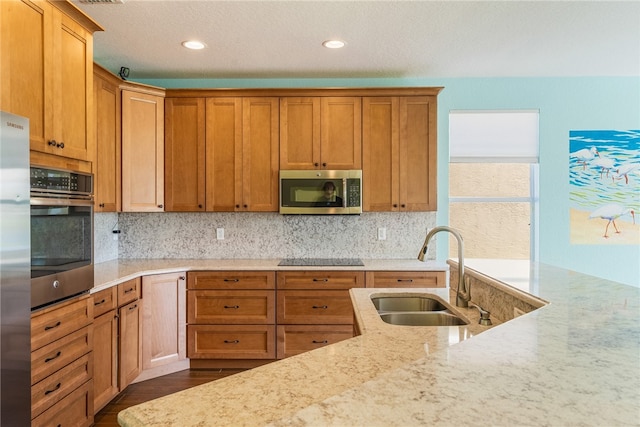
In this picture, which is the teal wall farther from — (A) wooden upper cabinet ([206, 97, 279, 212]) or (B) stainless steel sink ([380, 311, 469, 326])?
(B) stainless steel sink ([380, 311, 469, 326])

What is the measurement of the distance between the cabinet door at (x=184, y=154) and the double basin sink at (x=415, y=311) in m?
2.10

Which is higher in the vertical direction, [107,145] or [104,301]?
[107,145]

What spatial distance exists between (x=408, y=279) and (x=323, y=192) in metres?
1.06

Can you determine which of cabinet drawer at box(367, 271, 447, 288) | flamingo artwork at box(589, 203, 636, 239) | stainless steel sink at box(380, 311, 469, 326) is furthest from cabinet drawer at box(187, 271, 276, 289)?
flamingo artwork at box(589, 203, 636, 239)

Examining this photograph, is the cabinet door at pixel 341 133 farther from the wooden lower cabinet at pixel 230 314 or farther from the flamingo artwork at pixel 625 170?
the flamingo artwork at pixel 625 170

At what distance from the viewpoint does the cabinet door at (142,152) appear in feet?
11.1

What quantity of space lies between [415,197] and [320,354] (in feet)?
8.48

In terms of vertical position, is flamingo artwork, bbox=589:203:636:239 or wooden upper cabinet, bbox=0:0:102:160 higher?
wooden upper cabinet, bbox=0:0:102:160

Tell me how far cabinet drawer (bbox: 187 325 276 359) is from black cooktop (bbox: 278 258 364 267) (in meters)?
0.58

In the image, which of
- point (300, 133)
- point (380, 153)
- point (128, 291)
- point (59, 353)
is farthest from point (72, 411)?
point (380, 153)

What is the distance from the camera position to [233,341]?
333 cm

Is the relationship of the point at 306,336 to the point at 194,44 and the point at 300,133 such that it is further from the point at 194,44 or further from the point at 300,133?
the point at 194,44

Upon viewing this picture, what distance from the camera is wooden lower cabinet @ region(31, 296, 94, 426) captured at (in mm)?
1832

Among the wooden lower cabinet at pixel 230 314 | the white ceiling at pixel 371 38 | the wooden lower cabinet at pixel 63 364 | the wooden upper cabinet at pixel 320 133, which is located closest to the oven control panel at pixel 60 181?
the wooden lower cabinet at pixel 63 364
